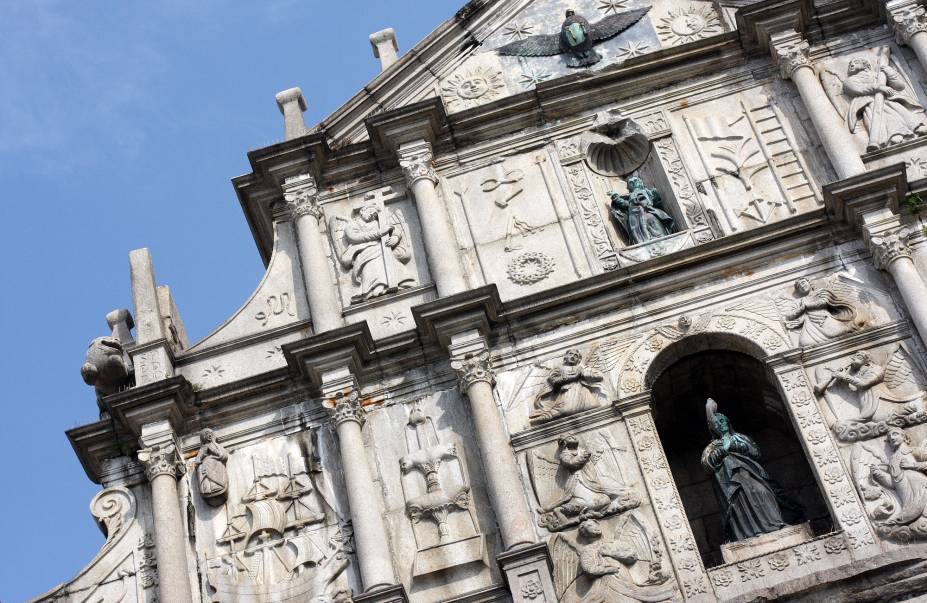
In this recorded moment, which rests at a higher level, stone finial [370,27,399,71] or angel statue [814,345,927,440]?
stone finial [370,27,399,71]

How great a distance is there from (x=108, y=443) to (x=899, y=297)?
6.76 m

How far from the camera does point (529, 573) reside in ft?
38.0

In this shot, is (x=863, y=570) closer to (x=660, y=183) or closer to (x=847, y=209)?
(x=847, y=209)

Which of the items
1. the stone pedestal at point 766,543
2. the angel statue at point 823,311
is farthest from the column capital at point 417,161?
the stone pedestal at point 766,543

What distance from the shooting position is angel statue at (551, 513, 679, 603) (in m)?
11.6

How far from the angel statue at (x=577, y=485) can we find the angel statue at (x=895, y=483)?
173cm

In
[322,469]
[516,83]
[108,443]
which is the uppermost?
[516,83]

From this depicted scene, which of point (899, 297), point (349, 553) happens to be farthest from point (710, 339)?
point (349, 553)

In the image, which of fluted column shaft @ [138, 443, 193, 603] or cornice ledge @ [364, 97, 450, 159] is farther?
cornice ledge @ [364, 97, 450, 159]

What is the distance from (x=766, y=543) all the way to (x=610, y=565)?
3.89ft

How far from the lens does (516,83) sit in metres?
15.5

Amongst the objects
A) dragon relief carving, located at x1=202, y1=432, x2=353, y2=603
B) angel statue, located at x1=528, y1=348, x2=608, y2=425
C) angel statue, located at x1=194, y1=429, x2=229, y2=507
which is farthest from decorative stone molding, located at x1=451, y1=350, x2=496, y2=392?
angel statue, located at x1=194, y1=429, x2=229, y2=507

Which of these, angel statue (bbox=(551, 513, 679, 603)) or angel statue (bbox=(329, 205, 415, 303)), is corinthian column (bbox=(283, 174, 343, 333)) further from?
angel statue (bbox=(551, 513, 679, 603))

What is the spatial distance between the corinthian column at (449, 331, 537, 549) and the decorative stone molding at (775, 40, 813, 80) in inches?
160
